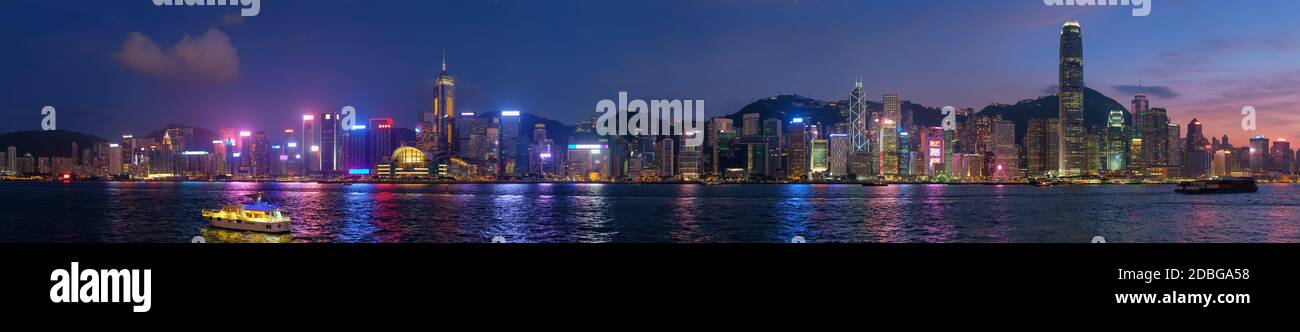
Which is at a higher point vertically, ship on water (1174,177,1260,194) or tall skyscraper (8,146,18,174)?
tall skyscraper (8,146,18,174)

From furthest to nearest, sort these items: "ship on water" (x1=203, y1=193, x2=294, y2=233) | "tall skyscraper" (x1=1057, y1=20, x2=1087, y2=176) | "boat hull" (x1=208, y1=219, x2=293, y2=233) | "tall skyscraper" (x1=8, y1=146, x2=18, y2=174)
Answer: "tall skyscraper" (x1=8, y1=146, x2=18, y2=174), "tall skyscraper" (x1=1057, y1=20, x2=1087, y2=176), "ship on water" (x1=203, y1=193, x2=294, y2=233), "boat hull" (x1=208, y1=219, x2=293, y2=233)

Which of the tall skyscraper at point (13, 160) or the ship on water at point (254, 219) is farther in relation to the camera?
the tall skyscraper at point (13, 160)

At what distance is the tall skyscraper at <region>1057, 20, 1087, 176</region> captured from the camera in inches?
4946

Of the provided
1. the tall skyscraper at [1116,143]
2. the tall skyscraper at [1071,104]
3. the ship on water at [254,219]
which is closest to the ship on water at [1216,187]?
the tall skyscraper at [1071,104]

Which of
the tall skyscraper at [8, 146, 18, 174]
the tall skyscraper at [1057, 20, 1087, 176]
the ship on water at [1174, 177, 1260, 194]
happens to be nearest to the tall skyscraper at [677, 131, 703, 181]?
the tall skyscraper at [1057, 20, 1087, 176]

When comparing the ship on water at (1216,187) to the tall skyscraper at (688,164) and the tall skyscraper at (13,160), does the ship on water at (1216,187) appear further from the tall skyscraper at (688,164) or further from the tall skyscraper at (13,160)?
the tall skyscraper at (13,160)

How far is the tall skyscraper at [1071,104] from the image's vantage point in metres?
126

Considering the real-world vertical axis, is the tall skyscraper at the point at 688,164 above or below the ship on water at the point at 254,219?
above

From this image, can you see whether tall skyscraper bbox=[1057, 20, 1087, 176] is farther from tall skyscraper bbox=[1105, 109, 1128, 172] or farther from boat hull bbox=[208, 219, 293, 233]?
boat hull bbox=[208, 219, 293, 233]

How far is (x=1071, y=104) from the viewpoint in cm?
15600

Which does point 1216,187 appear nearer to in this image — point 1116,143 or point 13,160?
point 1116,143

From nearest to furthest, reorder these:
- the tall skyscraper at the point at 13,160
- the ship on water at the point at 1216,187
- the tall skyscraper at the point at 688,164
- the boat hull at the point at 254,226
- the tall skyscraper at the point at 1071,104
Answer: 1. the boat hull at the point at 254,226
2. the ship on water at the point at 1216,187
3. the tall skyscraper at the point at 1071,104
4. the tall skyscraper at the point at 13,160
5. the tall skyscraper at the point at 688,164
